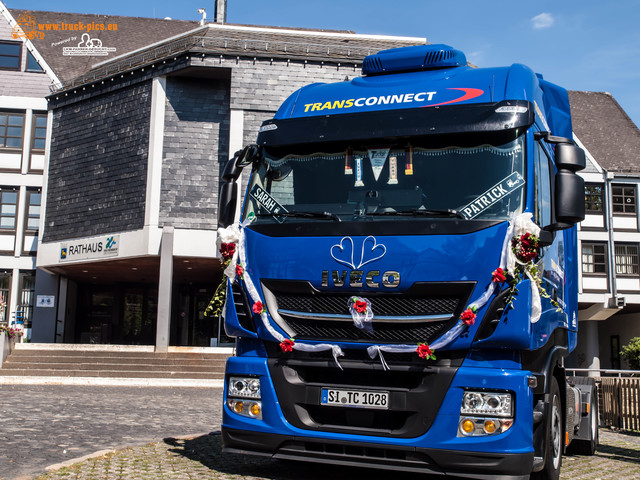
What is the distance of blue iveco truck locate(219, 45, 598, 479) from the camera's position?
540 cm

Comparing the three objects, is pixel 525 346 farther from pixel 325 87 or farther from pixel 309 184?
pixel 325 87

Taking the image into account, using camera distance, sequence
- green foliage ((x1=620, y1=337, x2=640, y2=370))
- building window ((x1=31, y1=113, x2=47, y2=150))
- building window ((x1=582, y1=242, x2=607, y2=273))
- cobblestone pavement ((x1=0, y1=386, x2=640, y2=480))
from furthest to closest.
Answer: building window ((x1=582, y1=242, x2=607, y2=273)), building window ((x1=31, y1=113, x2=47, y2=150)), green foliage ((x1=620, y1=337, x2=640, y2=370)), cobblestone pavement ((x1=0, y1=386, x2=640, y2=480))

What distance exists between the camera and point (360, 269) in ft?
18.8

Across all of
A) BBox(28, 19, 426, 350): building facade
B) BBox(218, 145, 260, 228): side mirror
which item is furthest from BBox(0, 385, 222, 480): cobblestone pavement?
BBox(28, 19, 426, 350): building facade

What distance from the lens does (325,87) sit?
7.23 meters

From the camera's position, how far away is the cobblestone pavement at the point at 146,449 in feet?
21.2

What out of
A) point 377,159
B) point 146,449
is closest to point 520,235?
point 377,159

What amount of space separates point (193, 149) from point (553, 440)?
25082 millimetres

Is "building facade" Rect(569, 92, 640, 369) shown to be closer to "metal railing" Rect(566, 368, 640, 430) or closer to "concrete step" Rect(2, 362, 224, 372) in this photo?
"concrete step" Rect(2, 362, 224, 372)

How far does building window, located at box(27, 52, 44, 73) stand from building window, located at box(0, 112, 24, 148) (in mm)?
2387

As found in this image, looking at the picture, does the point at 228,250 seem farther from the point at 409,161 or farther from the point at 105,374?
the point at 105,374

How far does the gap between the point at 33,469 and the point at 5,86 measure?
3292 centimetres

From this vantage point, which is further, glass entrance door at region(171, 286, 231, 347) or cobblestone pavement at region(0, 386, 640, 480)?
glass entrance door at region(171, 286, 231, 347)

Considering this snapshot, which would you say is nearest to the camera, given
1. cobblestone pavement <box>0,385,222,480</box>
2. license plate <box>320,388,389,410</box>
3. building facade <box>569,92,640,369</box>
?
license plate <box>320,388,389,410</box>
